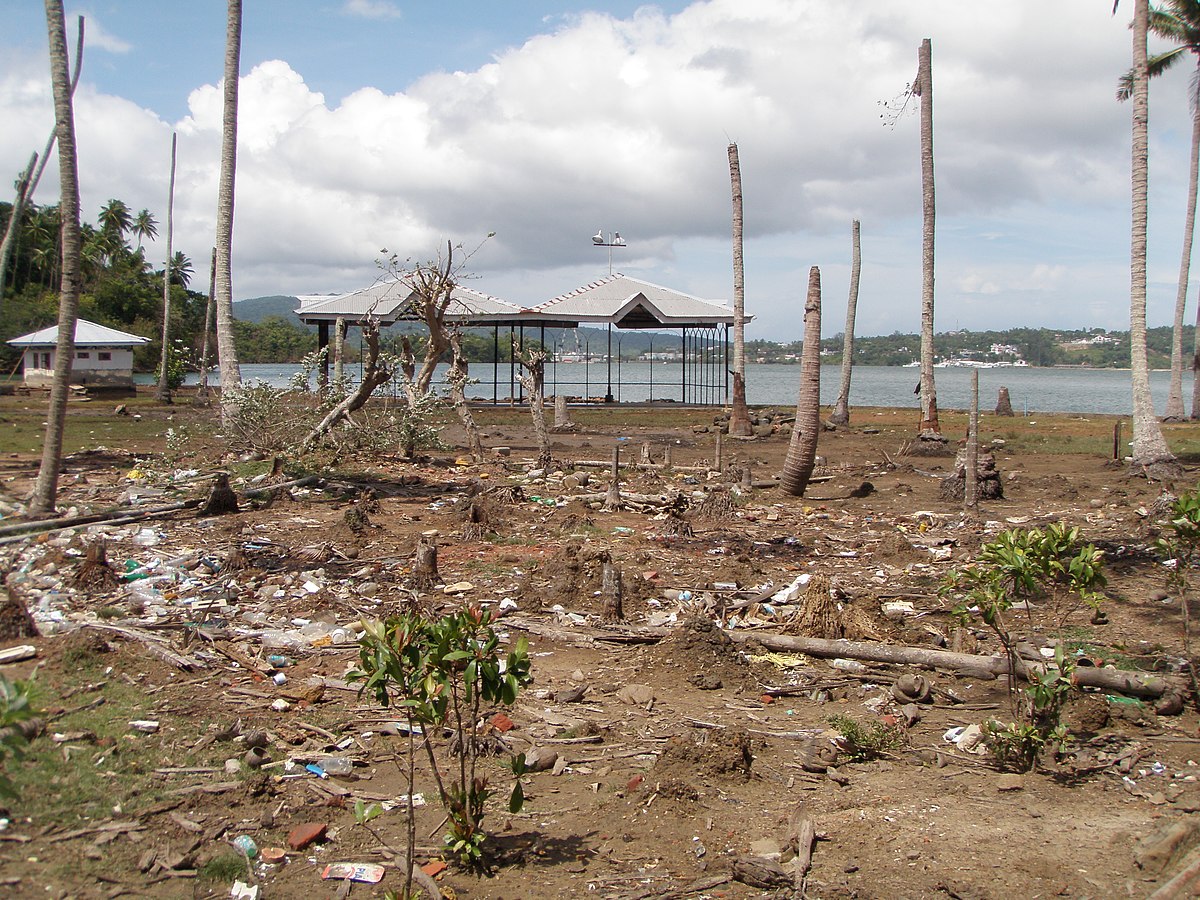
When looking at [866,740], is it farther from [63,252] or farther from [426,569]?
[63,252]

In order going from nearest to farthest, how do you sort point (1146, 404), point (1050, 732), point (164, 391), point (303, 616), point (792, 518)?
point (1050, 732) < point (303, 616) < point (792, 518) < point (1146, 404) < point (164, 391)

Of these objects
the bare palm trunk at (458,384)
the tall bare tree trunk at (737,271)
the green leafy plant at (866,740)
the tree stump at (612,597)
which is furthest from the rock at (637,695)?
the tall bare tree trunk at (737,271)

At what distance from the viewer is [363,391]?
15.4 metres

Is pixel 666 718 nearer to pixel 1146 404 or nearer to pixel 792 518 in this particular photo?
pixel 792 518

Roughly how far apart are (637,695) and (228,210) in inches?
549

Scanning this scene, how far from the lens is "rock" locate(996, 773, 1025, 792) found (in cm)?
495

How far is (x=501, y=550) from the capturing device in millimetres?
10094

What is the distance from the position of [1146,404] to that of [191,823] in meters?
15.6

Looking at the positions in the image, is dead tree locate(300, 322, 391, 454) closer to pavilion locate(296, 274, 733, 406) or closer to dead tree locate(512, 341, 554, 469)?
dead tree locate(512, 341, 554, 469)

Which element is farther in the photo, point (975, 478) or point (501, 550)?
point (975, 478)

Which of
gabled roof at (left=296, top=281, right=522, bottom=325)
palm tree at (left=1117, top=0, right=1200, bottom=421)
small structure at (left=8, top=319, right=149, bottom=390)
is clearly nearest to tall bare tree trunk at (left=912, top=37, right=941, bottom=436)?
palm tree at (left=1117, top=0, right=1200, bottom=421)

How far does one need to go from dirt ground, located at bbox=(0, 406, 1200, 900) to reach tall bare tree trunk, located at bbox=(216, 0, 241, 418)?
16.9 ft

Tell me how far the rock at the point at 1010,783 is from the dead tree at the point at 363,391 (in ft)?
38.5

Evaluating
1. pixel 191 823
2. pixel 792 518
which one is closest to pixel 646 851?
pixel 191 823
